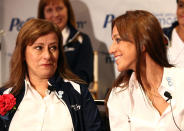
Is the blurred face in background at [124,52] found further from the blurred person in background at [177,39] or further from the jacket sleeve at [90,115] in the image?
the blurred person in background at [177,39]

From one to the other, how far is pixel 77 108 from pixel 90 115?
0.10m

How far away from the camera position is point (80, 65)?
11.1 ft

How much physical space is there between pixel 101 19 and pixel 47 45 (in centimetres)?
192

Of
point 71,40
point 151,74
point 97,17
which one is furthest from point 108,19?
point 151,74

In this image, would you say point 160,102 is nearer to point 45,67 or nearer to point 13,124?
point 45,67

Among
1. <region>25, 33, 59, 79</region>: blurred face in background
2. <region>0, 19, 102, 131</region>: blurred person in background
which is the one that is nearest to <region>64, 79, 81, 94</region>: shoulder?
<region>0, 19, 102, 131</region>: blurred person in background

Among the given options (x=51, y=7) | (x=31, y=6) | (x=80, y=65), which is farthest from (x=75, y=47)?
(x=31, y=6)

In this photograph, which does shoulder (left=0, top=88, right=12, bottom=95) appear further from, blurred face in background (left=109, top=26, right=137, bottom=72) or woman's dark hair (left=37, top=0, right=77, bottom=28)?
woman's dark hair (left=37, top=0, right=77, bottom=28)

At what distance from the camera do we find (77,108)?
2039 mm

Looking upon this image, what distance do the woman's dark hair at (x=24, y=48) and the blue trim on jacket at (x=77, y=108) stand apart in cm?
8

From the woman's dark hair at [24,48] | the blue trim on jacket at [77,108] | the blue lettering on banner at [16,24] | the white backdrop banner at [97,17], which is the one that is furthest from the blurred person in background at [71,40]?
the blue trim on jacket at [77,108]

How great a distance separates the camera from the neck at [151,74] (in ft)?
6.34

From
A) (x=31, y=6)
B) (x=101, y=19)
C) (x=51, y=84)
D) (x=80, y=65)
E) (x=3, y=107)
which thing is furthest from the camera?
(x=31, y=6)

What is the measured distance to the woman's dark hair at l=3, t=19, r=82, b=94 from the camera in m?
2.10
